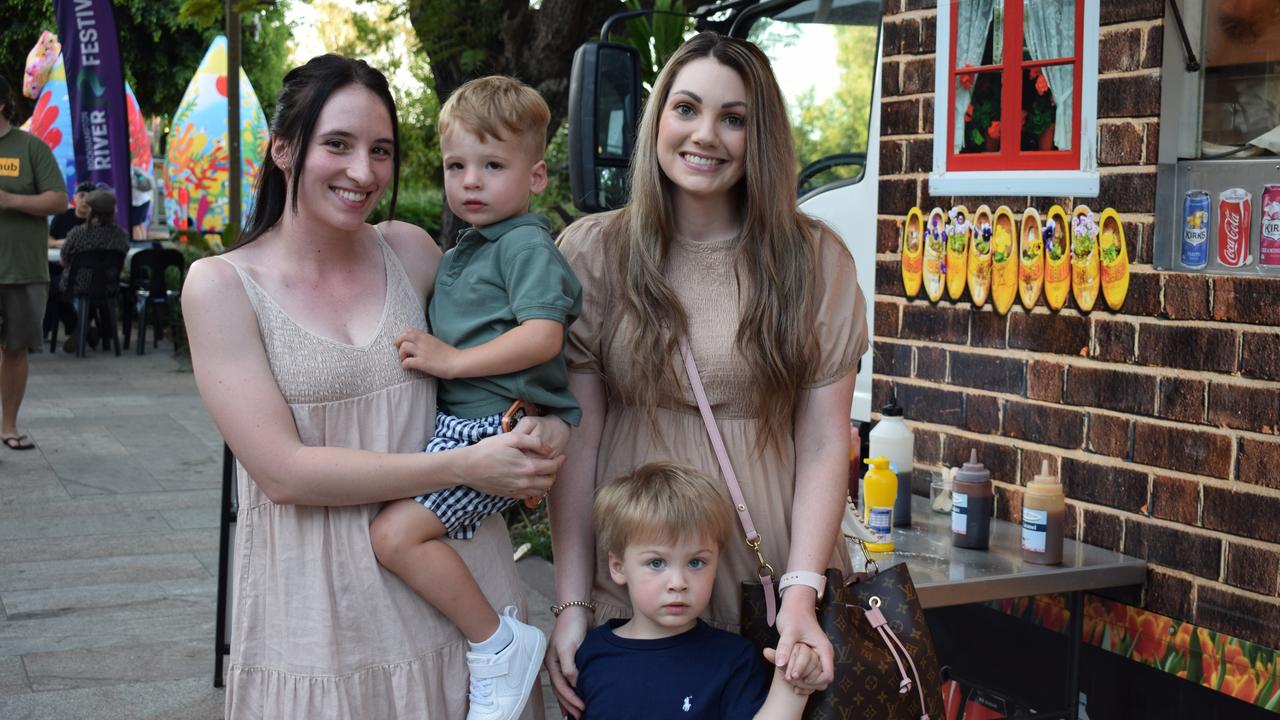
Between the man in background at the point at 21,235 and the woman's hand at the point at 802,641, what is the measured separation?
720 centimetres

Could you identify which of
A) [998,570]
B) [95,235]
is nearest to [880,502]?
[998,570]

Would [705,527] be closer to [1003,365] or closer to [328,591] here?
[328,591]

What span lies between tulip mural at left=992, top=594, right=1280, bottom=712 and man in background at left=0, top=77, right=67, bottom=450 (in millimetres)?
6789

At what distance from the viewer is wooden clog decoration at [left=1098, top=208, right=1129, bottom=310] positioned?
388 cm

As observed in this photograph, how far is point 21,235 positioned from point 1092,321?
7054 mm

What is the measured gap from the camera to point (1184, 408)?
12.2 feet

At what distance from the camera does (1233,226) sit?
3621mm

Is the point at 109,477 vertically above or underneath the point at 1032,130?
underneath

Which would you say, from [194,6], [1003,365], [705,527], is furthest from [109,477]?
[705,527]

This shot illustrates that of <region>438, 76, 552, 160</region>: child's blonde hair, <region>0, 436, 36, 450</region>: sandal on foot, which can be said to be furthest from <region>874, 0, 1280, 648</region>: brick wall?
<region>0, 436, 36, 450</region>: sandal on foot

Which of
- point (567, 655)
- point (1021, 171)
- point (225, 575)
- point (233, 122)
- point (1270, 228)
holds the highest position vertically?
point (233, 122)

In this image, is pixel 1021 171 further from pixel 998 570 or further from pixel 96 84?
pixel 96 84

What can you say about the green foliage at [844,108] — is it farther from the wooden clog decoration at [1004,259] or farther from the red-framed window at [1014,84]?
the wooden clog decoration at [1004,259]

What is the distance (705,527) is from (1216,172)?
1957 mm
